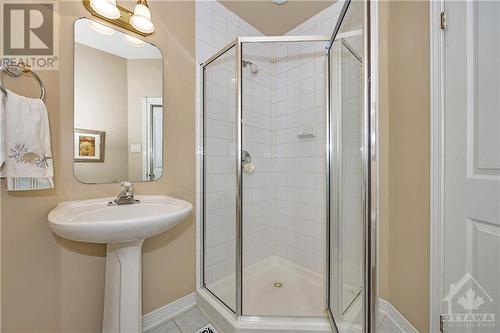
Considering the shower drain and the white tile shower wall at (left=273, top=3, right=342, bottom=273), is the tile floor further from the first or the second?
the white tile shower wall at (left=273, top=3, right=342, bottom=273)

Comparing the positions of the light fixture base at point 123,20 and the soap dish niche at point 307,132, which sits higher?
the light fixture base at point 123,20

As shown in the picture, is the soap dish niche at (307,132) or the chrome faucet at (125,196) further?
the soap dish niche at (307,132)

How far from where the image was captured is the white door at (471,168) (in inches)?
33.5

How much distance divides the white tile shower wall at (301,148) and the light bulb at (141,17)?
115 centimetres

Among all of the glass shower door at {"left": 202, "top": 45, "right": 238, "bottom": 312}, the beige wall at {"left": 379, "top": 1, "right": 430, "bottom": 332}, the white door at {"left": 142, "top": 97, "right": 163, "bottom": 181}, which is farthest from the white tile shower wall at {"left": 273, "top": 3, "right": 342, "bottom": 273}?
the white door at {"left": 142, "top": 97, "right": 163, "bottom": 181}

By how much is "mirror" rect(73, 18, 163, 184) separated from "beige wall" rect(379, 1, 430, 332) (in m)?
1.47

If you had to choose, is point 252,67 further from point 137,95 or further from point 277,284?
point 277,284

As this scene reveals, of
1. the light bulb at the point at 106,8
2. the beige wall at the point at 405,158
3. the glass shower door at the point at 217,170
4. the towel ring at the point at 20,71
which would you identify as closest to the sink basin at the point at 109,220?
Answer: the glass shower door at the point at 217,170

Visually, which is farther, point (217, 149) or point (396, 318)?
point (217, 149)

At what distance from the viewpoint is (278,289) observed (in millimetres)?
1675

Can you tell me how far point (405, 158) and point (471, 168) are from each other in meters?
0.32

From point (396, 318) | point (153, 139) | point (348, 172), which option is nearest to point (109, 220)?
point (153, 139)

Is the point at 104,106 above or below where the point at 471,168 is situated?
above

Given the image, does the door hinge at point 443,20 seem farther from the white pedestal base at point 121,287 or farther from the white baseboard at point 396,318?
the white pedestal base at point 121,287
